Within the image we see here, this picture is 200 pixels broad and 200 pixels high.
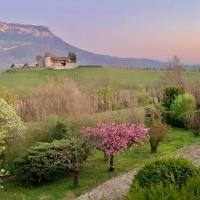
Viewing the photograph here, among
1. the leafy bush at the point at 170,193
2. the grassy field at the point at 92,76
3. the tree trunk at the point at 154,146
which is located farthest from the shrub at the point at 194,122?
the grassy field at the point at 92,76

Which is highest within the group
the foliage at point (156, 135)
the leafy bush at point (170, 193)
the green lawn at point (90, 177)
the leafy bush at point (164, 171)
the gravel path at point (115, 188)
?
the leafy bush at point (170, 193)

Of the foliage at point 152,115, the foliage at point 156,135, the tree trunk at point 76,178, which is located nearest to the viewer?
the tree trunk at point 76,178

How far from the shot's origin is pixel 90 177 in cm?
Answer: 2709

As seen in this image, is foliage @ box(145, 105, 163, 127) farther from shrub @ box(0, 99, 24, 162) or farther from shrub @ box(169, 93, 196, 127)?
shrub @ box(0, 99, 24, 162)

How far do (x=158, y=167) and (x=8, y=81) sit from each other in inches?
3597

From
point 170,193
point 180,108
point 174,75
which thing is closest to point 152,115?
point 180,108

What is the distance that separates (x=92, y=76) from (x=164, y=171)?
94.7 meters

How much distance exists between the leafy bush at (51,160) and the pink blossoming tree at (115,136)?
112 cm

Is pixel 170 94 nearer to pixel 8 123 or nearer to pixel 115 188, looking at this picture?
pixel 8 123

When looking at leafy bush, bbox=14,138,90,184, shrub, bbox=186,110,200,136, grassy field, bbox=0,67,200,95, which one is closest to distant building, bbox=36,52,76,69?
grassy field, bbox=0,67,200,95

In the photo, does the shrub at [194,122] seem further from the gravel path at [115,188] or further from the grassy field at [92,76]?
the grassy field at [92,76]

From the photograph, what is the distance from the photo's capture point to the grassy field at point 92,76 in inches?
3954

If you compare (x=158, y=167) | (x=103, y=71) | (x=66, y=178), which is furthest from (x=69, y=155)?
(x=103, y=71)

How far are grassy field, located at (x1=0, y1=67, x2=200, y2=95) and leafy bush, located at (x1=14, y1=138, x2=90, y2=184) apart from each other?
6716 cm
